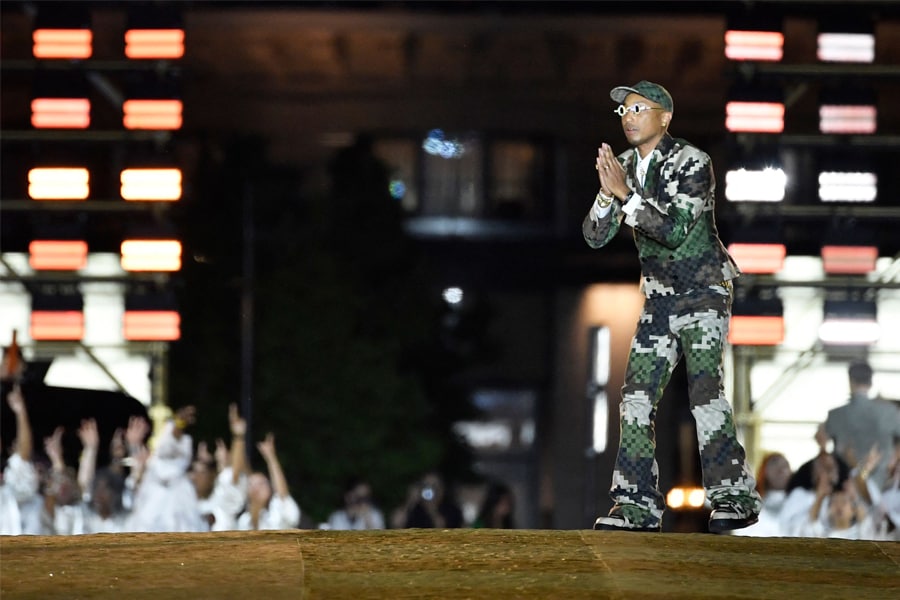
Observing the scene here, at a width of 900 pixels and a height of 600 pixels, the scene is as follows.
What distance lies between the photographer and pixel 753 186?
46.5 ft

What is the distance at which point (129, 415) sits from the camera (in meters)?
15.9

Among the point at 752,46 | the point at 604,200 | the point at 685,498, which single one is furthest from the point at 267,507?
the point at 685,498

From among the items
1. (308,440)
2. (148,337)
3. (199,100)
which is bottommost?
(308,440)

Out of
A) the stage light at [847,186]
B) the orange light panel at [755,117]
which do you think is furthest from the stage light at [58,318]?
the stage light at [847,186]

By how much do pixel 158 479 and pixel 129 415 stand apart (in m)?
3.58

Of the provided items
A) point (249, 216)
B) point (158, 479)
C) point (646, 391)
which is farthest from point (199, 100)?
point (646, 391)

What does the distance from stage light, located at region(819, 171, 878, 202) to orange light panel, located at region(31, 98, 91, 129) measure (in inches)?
246

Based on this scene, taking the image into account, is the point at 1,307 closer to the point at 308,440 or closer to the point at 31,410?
the point at 31,410

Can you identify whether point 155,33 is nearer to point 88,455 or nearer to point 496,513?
point 88,455

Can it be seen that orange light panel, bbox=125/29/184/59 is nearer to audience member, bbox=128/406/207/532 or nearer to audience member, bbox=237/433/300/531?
audience member, bbox=128/406/207/532

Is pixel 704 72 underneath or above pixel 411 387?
above

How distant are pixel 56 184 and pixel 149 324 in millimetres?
1447

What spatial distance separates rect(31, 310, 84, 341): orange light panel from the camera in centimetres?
1535

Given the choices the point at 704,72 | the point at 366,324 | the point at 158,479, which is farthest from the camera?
the point at 704,72
